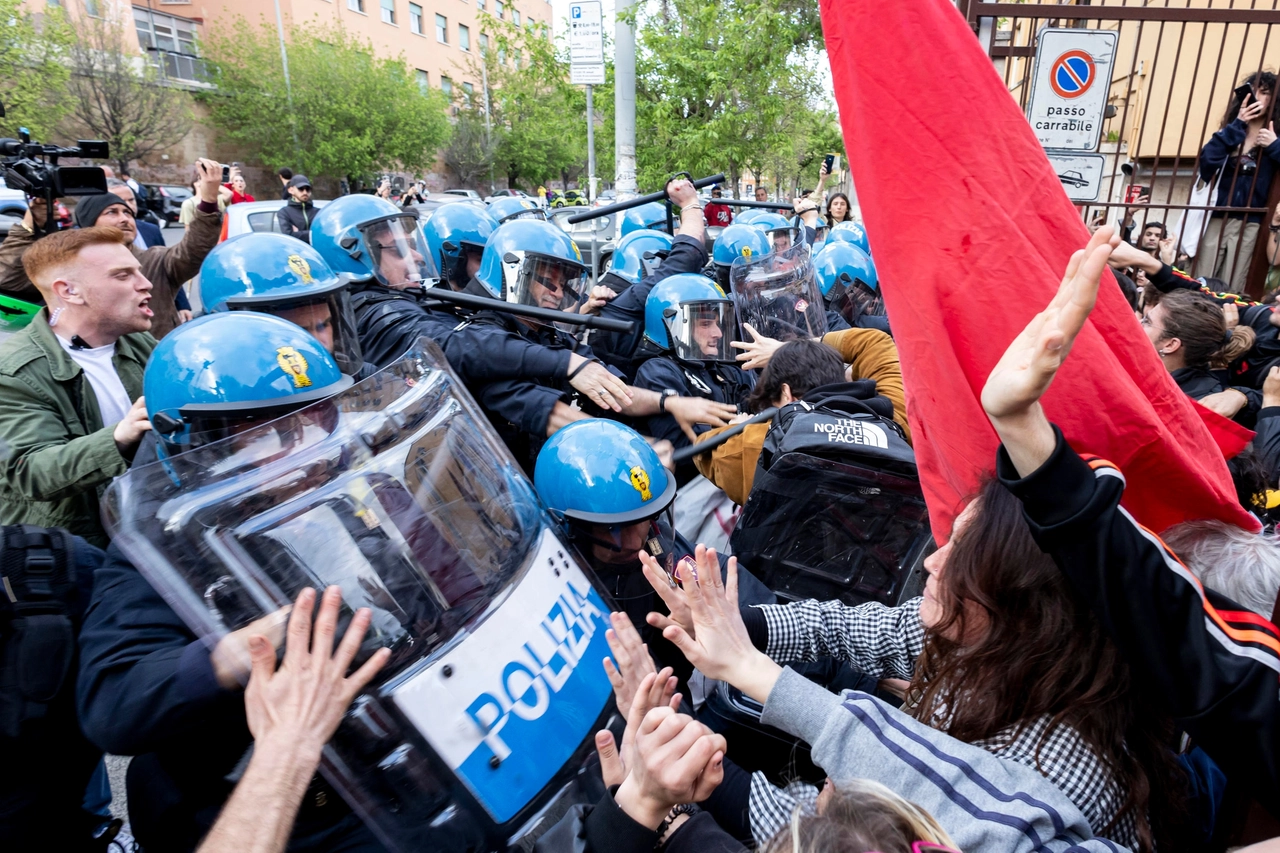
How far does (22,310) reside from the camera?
12.1 ft

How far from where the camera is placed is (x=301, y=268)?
320 centimetres

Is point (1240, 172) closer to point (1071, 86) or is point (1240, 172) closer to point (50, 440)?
point (1071, 86)

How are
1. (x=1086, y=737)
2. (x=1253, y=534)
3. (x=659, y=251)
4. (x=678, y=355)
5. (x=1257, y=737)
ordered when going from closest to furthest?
(x=1257, y=737), (x=1086, y=737), (x=1253, y=534), (x=678, y=355), (x=659, y=251)

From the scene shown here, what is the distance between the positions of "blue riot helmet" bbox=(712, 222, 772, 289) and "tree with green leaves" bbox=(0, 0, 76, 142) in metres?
21.9

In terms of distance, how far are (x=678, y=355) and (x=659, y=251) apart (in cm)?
188

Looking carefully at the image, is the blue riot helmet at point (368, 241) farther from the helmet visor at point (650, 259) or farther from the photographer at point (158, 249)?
the helmet visor at point (650, 259)

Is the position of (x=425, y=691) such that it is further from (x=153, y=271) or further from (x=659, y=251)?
(x=659, y=251)

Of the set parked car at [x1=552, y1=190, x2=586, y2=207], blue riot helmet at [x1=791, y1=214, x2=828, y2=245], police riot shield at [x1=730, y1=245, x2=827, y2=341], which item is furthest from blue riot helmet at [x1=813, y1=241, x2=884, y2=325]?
parked car at [x1=552, y1=190, x2=586, y2=207]

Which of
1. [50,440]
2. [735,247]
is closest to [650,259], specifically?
[735,247]

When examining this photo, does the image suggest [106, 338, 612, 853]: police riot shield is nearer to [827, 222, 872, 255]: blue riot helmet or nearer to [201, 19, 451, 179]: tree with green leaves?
[827, 222, 872, 255]: blue riot helmet

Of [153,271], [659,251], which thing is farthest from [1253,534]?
[153,271]

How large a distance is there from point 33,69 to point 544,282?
27.0 m

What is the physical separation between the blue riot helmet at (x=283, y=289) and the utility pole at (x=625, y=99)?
6652mm

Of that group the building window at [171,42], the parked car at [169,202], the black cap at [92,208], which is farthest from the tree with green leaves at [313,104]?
the black cap at [92,208]
